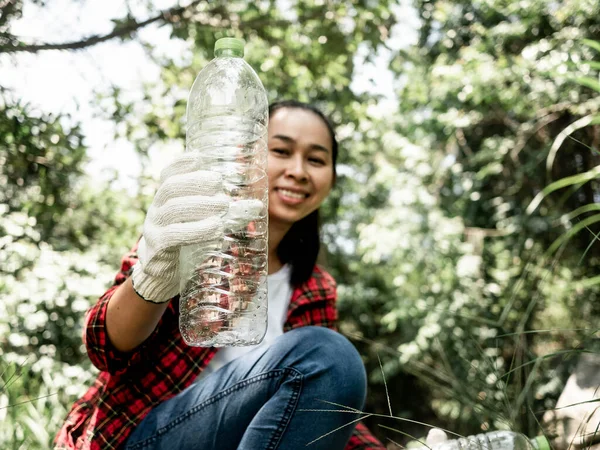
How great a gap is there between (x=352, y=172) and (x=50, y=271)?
3168mm

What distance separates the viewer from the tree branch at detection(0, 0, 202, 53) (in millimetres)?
1929

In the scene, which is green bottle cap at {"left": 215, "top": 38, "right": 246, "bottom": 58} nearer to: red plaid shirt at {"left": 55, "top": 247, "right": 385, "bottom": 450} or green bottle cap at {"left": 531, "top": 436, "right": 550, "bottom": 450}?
red plaid shirt at {"left": 55, "top": 247, "right": 385, "bottom": 450}

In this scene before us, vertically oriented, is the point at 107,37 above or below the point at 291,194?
above

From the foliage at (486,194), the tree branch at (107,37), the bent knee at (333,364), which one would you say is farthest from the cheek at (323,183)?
the foliage at (486,194)

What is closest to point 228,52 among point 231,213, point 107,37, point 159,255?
point 231,213

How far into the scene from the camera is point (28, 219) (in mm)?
2357

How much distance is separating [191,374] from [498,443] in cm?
77

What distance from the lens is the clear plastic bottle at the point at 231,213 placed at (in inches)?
47.0

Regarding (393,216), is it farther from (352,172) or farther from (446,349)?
(352,172)

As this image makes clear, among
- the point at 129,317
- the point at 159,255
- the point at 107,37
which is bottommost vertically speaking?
the point at 129,317

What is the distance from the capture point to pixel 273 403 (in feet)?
3.97

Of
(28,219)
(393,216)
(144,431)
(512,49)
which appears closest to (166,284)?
(144,431)

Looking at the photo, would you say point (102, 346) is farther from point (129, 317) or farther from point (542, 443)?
point (542, 443)

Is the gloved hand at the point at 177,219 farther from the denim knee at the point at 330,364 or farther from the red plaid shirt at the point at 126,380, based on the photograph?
the denim knee at the point at 330,364
